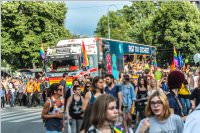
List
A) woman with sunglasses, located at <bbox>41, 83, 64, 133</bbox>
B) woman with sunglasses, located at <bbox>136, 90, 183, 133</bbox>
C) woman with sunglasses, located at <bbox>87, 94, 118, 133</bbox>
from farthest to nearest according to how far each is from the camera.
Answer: woman with sunglasses, located at <bbox>41, 83, 64, 133</bbox>, woman with sunglasses, located at <bbox>136, 90, 183, 133</bbox>, woman with sunglasses, located at <bbox>87, 94, 118, 133</bbox>

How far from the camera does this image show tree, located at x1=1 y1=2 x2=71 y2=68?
47.9m

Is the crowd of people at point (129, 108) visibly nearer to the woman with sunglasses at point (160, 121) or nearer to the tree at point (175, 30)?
the woman with sunglasses at point (160, 121)

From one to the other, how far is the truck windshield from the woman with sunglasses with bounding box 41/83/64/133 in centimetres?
1549

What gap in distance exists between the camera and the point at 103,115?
11.9 ft

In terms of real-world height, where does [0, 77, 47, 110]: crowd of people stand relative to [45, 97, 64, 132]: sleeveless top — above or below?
below

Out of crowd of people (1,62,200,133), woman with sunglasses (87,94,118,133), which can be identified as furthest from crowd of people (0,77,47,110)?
woman with sunglasses (87,94,118,133)

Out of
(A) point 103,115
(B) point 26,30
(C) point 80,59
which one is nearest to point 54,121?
(A) point 103,115

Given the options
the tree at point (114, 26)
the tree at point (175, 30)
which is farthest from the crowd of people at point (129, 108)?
the tree at point (114, 26)

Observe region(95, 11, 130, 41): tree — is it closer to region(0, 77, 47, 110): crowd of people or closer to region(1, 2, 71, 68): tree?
region(1, 2, 71, 68): tree

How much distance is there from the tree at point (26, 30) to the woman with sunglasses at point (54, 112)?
40.5 m

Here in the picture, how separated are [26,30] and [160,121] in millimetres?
45804

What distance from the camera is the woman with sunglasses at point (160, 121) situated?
167 inches

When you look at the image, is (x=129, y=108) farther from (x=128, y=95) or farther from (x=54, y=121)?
(x=54, y=121)

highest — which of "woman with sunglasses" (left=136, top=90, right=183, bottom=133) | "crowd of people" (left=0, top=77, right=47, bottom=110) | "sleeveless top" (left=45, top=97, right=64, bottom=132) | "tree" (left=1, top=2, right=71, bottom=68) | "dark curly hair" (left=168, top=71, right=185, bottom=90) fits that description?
"tree" (left=1, top=2, right=71, bottom=68)
